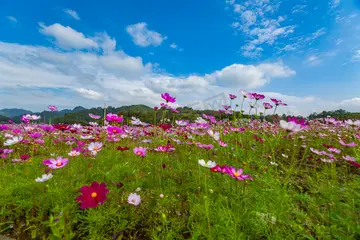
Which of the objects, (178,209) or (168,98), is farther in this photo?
(168,98)

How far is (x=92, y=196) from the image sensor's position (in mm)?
1137

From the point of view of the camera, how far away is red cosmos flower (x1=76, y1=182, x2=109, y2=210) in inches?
43.1

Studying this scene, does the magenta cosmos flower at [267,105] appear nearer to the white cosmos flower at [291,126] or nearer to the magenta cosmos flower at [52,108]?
the white cosmos flower at [291,126]

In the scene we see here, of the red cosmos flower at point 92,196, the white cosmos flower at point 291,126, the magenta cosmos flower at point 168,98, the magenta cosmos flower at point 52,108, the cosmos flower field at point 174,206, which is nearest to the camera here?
the red cosmos flower at point 92,196

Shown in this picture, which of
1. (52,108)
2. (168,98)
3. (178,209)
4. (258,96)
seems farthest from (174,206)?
(52,108)

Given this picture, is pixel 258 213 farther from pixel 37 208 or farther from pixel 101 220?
pixel 37 208

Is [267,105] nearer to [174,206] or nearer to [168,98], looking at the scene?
[168,98]

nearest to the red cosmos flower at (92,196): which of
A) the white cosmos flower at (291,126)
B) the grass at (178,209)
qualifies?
the grass at (178,209)

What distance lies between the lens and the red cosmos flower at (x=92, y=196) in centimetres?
109

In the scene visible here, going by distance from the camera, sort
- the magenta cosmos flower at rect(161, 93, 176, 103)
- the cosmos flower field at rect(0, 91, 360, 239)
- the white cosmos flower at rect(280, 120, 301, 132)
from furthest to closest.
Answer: the magenta cosmos flower at rect(161, 93, 176, 103) < the white cosmos flower at rect(280, 120, 301, 132) < the cosmos flower field at rect(0, 91, 360, 239)

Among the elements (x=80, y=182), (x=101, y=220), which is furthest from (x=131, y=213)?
(x=80, y=182)

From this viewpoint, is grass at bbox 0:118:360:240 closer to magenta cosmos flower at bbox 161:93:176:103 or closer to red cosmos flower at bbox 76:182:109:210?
red cosmos flower at bbox 76:182:109:210

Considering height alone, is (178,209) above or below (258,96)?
below

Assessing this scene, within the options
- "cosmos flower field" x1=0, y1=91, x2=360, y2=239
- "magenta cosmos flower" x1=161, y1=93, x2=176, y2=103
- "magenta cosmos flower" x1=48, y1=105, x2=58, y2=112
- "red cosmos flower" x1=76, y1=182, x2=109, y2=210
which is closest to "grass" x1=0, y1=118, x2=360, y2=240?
"cosmos flower field" x1=0, y1=91, x2=360, y2=239
